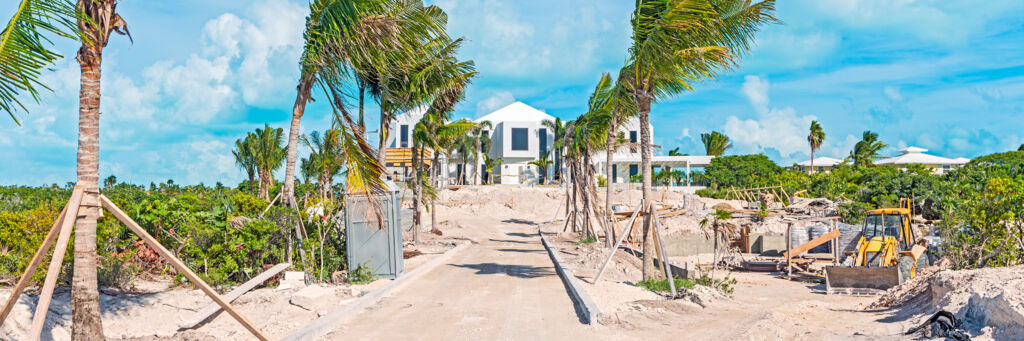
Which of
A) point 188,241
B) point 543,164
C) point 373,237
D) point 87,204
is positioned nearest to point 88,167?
point 87,204

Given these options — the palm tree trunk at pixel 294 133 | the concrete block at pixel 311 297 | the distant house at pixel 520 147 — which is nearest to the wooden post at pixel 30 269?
the concrete block at pixel 311 297

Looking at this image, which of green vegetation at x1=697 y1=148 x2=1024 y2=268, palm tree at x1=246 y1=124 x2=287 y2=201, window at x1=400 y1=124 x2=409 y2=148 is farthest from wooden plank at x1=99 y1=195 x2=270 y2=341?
window at x1=400 y1=124 x2=409 y2=148

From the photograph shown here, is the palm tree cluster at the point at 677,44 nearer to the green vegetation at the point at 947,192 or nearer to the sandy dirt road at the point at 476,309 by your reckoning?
the sandy dirt road at the point at 476,309

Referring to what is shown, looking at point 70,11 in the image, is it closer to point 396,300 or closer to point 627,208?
point 396,300

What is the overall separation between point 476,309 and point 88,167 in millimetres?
5672

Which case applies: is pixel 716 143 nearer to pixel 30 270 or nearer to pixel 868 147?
pixel 868 147

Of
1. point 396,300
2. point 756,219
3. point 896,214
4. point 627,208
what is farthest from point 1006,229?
point 627,208

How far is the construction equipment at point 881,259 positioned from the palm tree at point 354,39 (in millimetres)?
10893

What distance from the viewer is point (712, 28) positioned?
11773mm

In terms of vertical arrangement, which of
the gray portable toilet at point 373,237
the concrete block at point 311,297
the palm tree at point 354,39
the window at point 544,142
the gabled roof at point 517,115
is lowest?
the concrete block at point 311,297

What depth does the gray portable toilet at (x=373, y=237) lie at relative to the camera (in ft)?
41.1

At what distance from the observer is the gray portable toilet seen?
41.1 feet

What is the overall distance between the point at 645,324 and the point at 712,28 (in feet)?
18.7

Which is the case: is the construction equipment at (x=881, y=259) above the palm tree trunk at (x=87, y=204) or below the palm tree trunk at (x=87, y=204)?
below
